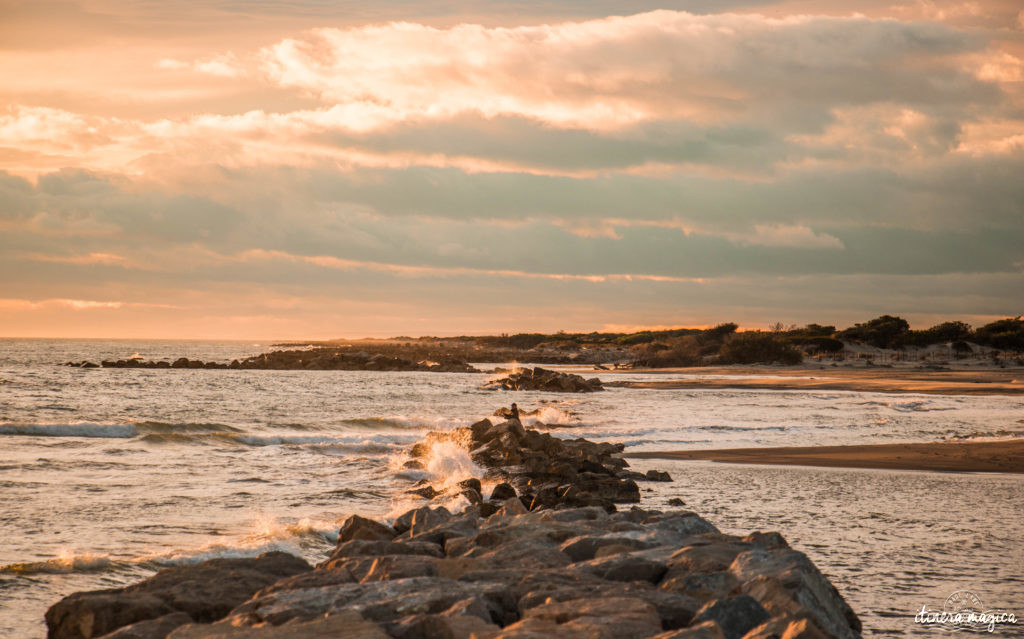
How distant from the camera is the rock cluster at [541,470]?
13.6 m

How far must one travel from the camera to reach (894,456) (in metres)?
19.4

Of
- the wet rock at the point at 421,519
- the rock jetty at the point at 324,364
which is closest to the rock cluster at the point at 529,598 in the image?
the wet rock at the point at 421,519

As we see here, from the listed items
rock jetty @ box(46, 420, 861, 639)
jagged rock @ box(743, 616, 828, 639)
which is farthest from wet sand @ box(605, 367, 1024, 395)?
jagged rock @ box(743, 616, 828, 639)

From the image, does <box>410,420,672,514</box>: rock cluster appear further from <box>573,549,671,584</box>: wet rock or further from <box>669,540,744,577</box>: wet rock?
<box>573,549,671,584</box>: wet rock

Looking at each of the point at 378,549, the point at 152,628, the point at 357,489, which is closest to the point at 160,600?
the point at 152,628

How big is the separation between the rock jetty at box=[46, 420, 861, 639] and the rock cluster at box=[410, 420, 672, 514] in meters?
4.43

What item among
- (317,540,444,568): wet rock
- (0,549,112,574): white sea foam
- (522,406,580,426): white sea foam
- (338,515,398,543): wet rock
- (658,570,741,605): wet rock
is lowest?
(522,406,580,426): white sea foam

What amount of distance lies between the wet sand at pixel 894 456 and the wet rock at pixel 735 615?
44.9 feet

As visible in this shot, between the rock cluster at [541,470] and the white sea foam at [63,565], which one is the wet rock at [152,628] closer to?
the white sea foam at [63,565]

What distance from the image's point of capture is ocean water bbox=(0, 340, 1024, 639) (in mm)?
8578

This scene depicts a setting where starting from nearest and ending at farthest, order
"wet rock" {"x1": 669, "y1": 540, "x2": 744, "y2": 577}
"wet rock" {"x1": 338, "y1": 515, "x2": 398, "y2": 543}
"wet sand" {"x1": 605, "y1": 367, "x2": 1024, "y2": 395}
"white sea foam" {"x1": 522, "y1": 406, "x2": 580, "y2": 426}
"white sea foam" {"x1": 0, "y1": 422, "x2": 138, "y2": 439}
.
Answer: "wet rock" {"x1": 669, "y1": 540, "x2": 744, "y2": 577}, "wet rock" {"x1": 338, "y1": 515, "x2": 398, "y2": 543}, "white sea foam" {"x1": 0, "y1": 422, "x2": 138, "y2": 439}, "white sea foam" {"x1": 522, "y1": 406, "x2": 580, "y2": 426}, "wet sand" {"x1": 605, "y1": 367, "x2": 1024, "y2": 395}

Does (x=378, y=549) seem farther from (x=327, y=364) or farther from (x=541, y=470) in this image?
(x=327, y=364)

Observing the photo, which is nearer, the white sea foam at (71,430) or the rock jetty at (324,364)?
the white sea foam at (71,430)

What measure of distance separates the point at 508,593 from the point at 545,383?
149ft
